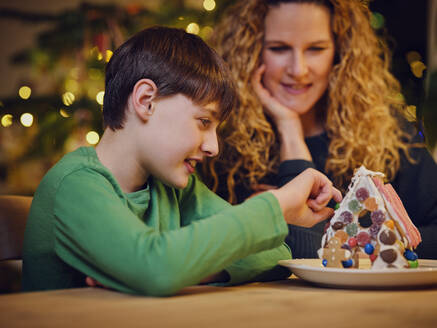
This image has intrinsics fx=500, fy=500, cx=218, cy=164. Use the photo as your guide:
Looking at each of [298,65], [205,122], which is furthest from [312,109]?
[205,122]

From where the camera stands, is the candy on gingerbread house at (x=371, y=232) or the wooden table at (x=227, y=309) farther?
the candy on gingerbread house at (x=371, y=232)

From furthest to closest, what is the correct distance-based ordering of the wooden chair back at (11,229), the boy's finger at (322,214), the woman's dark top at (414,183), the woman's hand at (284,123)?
1. the woman's hand at (284,123)
2. the woman's dark top at (414,183)
3. the wooden chair back at (11,229)
4. the boy's finger at (322,214)

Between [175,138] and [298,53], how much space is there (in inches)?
34.0

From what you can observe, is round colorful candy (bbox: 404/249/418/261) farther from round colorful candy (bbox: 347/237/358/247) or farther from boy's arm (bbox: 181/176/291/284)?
boy's arm (bbox: 181/176/291/284)

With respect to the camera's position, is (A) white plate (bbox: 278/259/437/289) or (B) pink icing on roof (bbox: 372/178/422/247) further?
(B) pink icing on roof (bbox: 372/178/422/247)

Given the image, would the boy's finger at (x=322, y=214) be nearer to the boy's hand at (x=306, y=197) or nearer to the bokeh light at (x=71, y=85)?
the boy's hand at (x=306, y=197)

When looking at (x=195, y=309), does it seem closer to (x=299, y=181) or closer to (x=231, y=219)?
(x=231, y=219)

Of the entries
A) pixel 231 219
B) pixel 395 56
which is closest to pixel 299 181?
pixel 231 219

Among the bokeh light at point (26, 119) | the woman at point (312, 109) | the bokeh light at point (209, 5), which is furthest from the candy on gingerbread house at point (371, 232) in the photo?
the bokeh light at point (26, 119)

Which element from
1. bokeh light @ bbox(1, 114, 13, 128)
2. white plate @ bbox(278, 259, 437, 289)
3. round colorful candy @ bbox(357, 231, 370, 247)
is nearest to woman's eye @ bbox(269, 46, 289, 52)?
round colorful candy @ bbox(357, 231, 370, 247)

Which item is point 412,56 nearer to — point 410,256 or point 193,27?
point 193,27

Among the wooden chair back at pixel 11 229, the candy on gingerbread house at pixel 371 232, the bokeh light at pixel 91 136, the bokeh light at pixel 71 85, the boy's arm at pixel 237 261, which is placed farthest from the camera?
the bokeh light at pixel 71 85

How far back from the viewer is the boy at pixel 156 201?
0.83m

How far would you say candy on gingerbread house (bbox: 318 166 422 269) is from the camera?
0.93 metres
